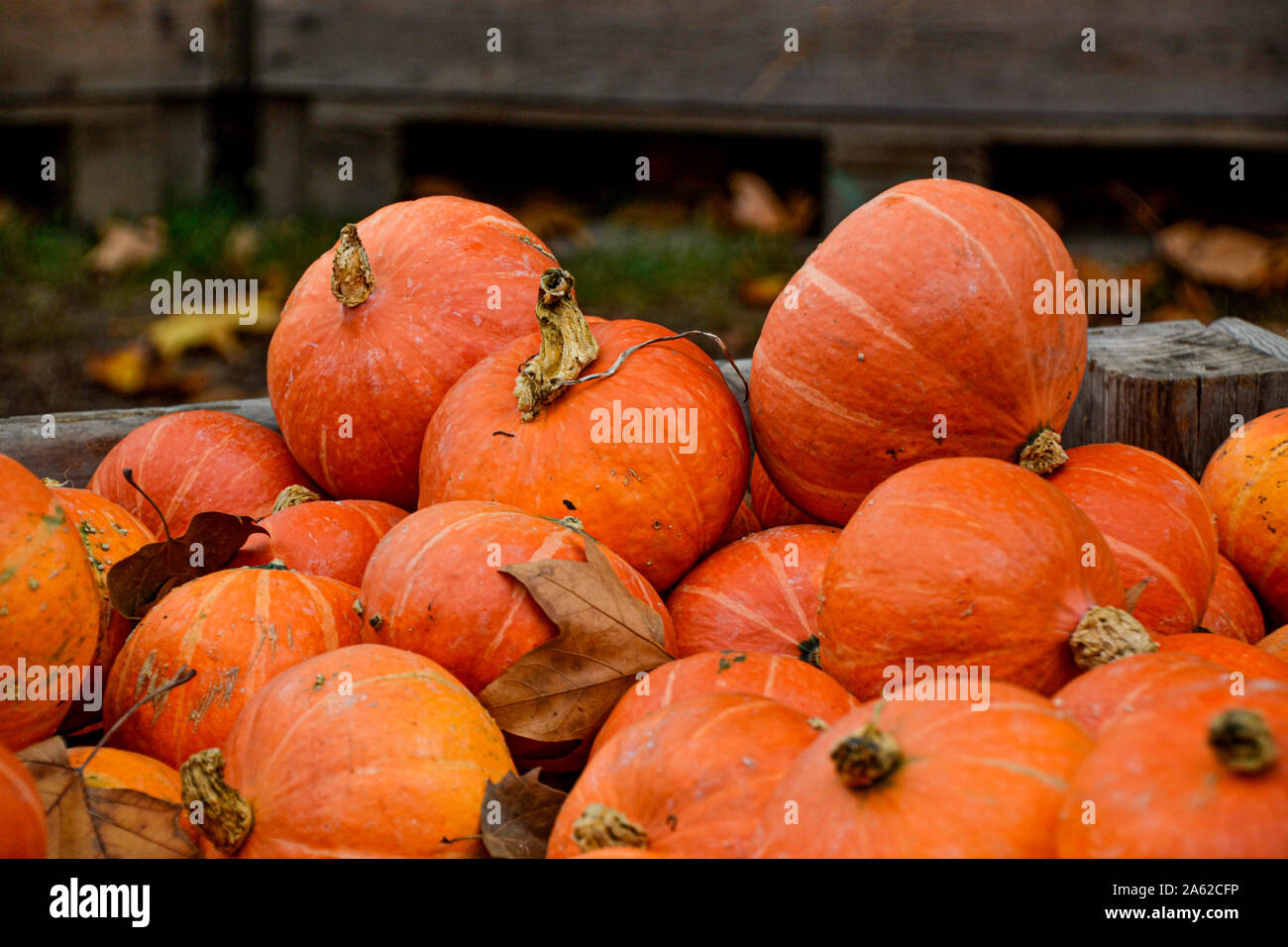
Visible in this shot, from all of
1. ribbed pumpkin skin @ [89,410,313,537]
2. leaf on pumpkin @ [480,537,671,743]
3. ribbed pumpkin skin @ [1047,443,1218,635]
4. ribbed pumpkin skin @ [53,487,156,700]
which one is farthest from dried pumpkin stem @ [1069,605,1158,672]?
ribbed pumpkin skin @ [89,410,313,537]

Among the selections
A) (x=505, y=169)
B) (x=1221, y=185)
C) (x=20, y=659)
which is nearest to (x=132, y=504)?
(x=20, y=659)

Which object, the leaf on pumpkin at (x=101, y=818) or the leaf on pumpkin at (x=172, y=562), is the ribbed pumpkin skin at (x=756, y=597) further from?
the leaf on pumpkin at (x=101, y=818)

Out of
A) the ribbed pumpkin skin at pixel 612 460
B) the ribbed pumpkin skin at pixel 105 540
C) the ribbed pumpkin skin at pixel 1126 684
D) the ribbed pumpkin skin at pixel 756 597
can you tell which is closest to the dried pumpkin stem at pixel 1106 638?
the ribbed pumpkin skin at pixel 1126 684

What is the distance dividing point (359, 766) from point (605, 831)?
0.34 metres

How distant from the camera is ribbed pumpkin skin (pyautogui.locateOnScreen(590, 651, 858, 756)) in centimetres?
170

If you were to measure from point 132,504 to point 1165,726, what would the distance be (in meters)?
2.19

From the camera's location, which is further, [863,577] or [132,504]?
[132,504]

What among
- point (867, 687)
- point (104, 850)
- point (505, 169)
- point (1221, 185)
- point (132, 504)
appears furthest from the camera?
point (505, 169)

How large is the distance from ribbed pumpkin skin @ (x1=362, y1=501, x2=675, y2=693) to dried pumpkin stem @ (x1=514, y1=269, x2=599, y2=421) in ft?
1.04

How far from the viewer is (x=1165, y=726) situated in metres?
1.16

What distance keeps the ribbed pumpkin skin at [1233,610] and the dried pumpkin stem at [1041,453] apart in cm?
37

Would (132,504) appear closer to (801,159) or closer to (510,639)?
(510,639)

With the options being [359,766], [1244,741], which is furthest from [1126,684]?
[359,766]

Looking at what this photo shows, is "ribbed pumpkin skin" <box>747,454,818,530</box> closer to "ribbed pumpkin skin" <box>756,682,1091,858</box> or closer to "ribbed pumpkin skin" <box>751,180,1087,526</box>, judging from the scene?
"ribbed pumpkin skin" <box>751,180,1087,526</box>
